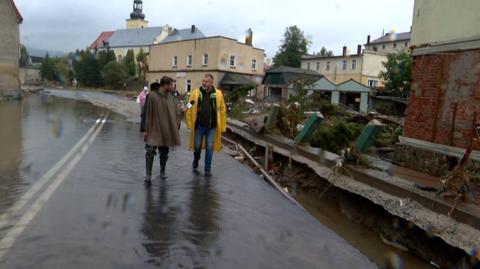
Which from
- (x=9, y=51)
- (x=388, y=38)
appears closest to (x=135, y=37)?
(x=388, y=38)

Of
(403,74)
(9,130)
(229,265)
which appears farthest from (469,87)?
(403,74)

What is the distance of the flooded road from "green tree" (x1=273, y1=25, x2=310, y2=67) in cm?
8365

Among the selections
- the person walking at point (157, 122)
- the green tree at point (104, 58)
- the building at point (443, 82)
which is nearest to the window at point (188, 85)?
the green tree at point (104, 58)

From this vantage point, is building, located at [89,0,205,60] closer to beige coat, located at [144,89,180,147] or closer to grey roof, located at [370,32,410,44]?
grey roof, located at [370,32,410,44]

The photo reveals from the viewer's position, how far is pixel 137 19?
119 metres

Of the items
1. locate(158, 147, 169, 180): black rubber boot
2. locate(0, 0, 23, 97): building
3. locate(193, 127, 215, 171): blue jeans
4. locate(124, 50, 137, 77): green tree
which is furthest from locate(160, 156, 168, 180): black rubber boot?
locate(124, 50, 137, 77): green tree

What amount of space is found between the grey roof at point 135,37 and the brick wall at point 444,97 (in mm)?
96038

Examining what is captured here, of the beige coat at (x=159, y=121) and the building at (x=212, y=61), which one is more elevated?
the building at (x=212, y=61)

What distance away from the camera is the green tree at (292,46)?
91375 millimetres

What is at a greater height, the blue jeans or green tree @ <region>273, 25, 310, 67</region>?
green tree @ <region>273, 25, 310, 67</region>

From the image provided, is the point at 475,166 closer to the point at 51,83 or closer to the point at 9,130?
the point at 9,130

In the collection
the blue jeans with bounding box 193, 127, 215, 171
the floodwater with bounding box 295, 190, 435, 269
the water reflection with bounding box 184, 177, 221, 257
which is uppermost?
Result: the blue jeans with bounding box 193, 127, 215, 171

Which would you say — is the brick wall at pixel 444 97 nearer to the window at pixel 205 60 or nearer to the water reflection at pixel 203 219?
the water reflection at pixel 203 219

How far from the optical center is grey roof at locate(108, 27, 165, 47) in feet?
341
